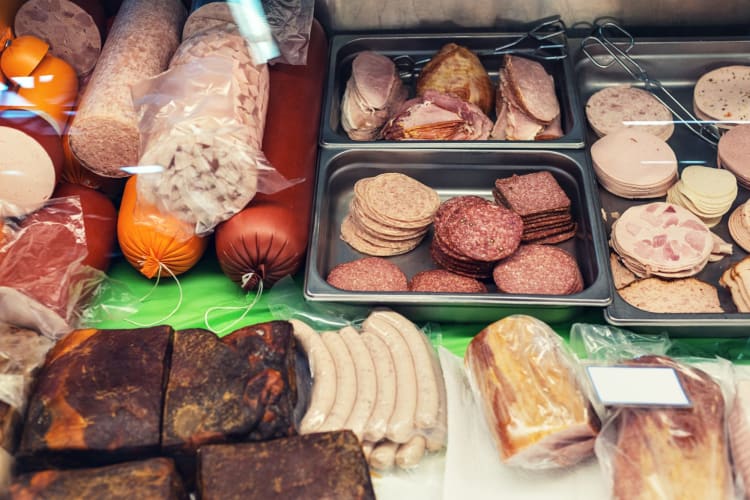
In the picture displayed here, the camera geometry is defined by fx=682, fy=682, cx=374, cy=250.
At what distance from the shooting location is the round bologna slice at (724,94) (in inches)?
106

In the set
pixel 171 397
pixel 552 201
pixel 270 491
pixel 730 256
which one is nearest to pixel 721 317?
pixel 730 256

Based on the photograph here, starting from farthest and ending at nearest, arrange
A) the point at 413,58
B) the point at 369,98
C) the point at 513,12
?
the point at 413,58 < the point at 513,12 < the point at 369,98

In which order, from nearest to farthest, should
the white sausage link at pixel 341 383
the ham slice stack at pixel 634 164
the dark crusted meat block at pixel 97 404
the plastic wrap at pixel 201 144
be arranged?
the dark crusted meat block at pixel 97 404
the white sausage link at pixel 341 383
the plastic wrap at pixel 201 144
the ham slice stack at pixel 634 164

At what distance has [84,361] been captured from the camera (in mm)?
1709

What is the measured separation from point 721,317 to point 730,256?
43 centimetres

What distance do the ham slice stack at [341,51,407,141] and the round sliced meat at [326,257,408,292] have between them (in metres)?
0.59

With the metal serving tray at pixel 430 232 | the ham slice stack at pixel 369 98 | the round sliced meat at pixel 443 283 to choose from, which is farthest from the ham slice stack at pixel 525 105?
the round sliced meat at pixel 443 283

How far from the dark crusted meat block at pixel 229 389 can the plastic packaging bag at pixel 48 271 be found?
46cm

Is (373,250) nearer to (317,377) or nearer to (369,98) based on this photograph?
(369,98)

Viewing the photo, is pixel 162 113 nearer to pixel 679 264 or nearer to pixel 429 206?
pixel 429 206

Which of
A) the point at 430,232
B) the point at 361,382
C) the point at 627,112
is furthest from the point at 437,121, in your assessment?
the point at 361,382

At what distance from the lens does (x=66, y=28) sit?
2.43 m

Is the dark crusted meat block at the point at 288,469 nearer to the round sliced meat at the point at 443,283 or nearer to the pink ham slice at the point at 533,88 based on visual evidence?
the round sliced meat at the point at 443,283

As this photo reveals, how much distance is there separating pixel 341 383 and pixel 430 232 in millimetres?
924
